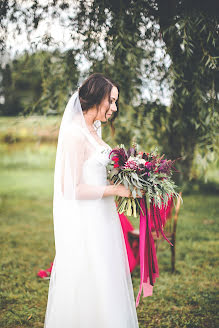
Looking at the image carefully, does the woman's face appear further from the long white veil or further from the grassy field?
the grassy field

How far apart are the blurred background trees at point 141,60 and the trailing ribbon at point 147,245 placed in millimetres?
1615

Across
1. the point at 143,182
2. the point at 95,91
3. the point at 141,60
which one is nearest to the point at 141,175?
the point at 143,182

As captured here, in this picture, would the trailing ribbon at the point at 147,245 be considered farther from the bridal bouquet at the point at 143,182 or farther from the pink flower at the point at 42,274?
the pink flower at the point at 42,274

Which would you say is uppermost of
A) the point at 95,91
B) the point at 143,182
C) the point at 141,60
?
the point at 141,60

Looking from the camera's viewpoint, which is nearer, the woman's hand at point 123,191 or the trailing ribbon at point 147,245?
the woman's hand at point 123,191

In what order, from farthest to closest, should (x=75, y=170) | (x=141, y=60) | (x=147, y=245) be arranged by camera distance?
(x=141, y=60), (x=147, y=245), (x=75, y=170)

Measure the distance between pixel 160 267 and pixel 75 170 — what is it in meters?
2.81

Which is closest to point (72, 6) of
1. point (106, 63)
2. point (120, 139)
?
point (106, 63)

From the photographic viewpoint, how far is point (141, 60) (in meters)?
3.91

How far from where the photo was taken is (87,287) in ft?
7.11

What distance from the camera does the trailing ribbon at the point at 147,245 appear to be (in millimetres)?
2305

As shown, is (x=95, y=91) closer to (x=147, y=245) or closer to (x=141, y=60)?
(x=147, y=245)

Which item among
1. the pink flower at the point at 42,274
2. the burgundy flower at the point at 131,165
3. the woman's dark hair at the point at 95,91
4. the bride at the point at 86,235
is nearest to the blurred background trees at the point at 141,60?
the woman's dark hair at the point at 95,91

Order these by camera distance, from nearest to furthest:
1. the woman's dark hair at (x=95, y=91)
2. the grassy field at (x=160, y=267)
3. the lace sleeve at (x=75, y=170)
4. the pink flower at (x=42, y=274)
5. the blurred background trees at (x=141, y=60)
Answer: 1. the lace sleeve at (x=75, y=170)
2. the woman's dark hair at (x=95, y=91)
3. the grassy field at (x=160, y=267)
4. the blurred background trees at (x=141, y=60)
5. the pink flower at (x=42, y=274)
